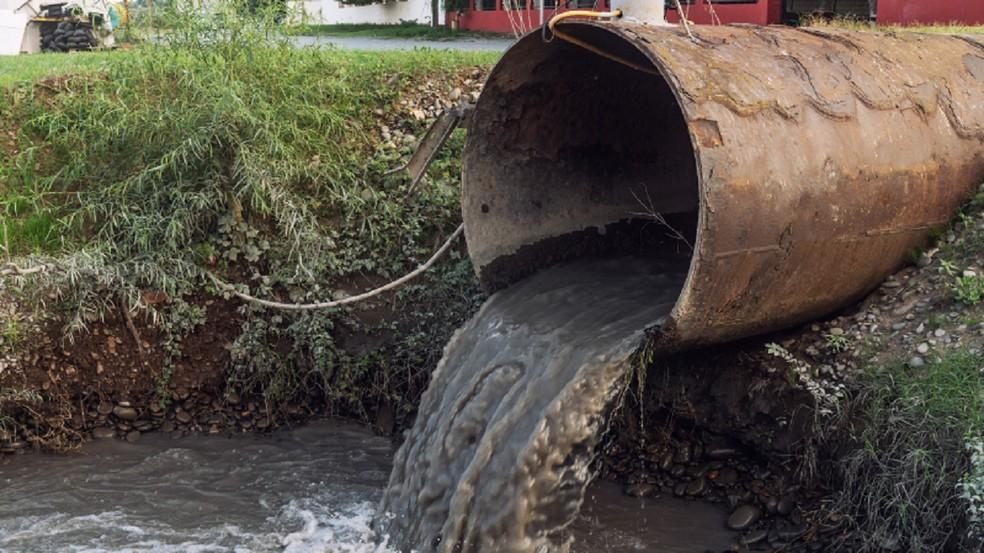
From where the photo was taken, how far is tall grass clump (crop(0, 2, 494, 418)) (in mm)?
6094

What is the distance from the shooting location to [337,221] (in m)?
6.55

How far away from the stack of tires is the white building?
8.76m

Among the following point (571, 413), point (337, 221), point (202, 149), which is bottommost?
point (571, 413)

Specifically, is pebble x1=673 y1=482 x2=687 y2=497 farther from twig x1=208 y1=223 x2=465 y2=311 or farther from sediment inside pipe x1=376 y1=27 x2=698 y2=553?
twig x1=208 y1=223 x2=465 y2=311

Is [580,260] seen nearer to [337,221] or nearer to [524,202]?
[524,202]

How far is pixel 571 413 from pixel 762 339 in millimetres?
1192

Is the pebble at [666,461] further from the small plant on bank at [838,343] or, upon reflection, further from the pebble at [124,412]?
the pebble at [124,412]

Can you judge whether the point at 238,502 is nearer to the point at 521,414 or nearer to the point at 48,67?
the point at 521,414

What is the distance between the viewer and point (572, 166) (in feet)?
18.9

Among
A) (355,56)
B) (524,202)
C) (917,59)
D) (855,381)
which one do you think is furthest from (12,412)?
(917,59)

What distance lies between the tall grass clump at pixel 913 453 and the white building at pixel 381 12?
19.2 meters

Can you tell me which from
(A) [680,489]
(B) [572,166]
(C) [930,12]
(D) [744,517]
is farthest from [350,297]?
(C) [930,12]

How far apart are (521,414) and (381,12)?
22.8 m

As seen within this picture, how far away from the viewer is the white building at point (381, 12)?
24438 millimetres
